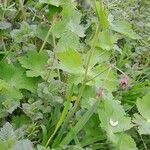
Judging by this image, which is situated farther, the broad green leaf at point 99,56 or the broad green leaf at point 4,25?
the broad green leaf at point 4,25

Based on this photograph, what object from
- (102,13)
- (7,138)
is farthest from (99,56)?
(7,138)

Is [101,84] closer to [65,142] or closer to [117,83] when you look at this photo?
[117,83]

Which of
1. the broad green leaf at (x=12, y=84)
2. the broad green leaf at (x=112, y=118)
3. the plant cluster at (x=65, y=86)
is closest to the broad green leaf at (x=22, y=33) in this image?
the plant cluster at (x=65, y=86)

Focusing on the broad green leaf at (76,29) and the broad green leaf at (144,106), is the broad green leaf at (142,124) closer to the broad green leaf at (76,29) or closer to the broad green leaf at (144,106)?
the broad green leaf at (144,106)

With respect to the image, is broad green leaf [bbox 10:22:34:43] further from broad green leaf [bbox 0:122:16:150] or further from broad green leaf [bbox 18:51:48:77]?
broad green leaf [bbox 0:122:16:150]

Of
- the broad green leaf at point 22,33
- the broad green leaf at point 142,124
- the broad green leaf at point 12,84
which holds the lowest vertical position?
the broad green leaf at point 142,124

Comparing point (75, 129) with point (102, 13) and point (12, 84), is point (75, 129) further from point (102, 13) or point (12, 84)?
point (102, 13)

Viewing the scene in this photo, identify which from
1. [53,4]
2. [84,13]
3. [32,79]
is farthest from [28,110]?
[84,13]
